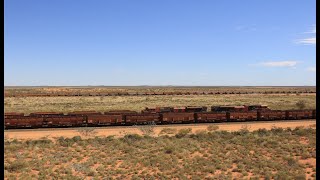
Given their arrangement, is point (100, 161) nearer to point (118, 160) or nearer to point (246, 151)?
point (118, 160)

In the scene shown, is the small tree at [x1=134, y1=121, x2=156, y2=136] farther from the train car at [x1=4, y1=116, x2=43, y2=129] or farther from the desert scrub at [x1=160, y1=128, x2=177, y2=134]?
the train car at [x1=4, y1=116, x2=43, y2=129]

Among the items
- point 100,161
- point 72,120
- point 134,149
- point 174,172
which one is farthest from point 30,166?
point 72,120

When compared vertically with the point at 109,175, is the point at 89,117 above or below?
above

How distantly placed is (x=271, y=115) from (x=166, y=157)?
859 inches

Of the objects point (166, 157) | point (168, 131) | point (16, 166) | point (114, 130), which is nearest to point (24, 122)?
point (114, 130)

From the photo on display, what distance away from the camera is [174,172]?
19.8m

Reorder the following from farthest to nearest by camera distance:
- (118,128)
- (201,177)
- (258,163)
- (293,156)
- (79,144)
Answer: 1. (118,128)
2. (79,144)
3. (293,156)
4. (258,163)
5. (201,177)

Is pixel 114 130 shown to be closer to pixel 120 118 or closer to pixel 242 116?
pixel 120 118

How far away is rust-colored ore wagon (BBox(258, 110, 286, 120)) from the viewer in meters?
39.4

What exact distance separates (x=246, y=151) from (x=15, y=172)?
51.7ft

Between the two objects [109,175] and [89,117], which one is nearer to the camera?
[109,175]

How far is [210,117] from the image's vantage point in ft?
123

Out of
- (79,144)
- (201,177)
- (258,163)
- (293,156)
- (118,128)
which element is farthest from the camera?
(118,128)

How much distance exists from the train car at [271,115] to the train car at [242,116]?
0.71 m
